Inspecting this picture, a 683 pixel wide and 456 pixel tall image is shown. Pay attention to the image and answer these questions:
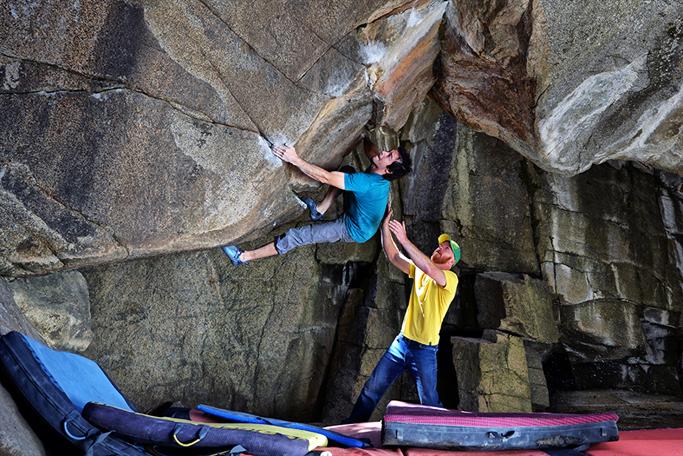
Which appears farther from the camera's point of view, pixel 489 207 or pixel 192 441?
pixel 489 207

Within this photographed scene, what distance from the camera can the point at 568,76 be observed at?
197 inches

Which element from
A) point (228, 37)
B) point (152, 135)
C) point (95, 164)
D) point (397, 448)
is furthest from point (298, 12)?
point (397, 448)

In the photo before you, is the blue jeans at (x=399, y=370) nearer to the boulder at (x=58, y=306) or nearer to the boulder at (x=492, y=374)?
the boulder at (x=492, y=374)

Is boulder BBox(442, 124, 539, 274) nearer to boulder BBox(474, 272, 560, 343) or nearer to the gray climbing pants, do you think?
boulder BBox(474, 272, 560, 343)

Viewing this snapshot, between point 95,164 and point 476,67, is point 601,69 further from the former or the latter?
point 95,164

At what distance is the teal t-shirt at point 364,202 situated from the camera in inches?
189

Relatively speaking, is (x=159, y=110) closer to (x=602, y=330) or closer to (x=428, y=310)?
(x=428, y=310)

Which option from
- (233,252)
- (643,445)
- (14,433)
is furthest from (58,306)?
(643,445)

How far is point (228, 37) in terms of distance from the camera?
4.00 m

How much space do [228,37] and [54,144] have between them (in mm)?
1314

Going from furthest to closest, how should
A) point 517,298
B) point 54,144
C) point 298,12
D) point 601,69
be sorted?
point 517,298 → point 601,69 → point 298,12 → point 54,144

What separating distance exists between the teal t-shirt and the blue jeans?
1.06 m

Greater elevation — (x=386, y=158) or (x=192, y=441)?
(x=386, y=158)

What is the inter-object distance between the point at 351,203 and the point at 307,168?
2.18 ft
